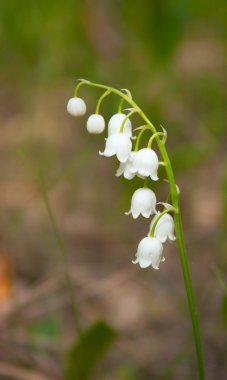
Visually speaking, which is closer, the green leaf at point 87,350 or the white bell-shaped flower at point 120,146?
the white bell-shaped flower at point 120,146

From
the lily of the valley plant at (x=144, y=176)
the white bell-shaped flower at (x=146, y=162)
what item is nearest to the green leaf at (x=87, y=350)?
the lily of the valley plant at (x=144, y=176)

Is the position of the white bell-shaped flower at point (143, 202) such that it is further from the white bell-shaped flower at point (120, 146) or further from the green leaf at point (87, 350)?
the green leaf at point (87, 350)

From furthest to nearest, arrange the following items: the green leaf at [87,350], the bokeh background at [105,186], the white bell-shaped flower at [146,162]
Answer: the bokeh background at [105,186] → the green leaf at [87,350] → the white bell-shaped flower at [146,162]

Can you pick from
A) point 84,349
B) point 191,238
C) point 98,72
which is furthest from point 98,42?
point 84,349

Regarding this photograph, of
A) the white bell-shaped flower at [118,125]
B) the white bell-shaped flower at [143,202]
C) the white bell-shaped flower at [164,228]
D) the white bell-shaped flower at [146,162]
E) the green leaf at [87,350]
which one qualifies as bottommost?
the green leaf at [87,350]

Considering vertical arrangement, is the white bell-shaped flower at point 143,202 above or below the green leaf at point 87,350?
above

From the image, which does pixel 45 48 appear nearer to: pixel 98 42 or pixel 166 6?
pixel 98 42
